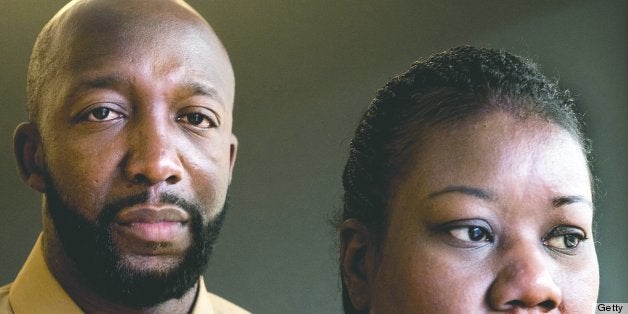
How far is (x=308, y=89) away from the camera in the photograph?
3.07m

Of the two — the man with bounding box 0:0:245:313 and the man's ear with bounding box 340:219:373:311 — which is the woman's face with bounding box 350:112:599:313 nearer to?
the man's ear with bounding box 340:219:373:311

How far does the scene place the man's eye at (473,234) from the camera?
1.13 m

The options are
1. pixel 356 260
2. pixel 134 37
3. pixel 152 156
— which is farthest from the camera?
pixel 134 37

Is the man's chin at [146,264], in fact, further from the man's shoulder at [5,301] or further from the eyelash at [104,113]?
the man's shoulder at [5,301]

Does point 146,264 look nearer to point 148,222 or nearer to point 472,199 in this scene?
point 148,222

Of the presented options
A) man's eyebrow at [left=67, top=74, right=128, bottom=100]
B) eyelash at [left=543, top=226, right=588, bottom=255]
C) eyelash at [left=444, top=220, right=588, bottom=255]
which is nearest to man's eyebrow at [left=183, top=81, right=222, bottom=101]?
man's eyebrow at [left=67, top=74, right=128, bottom=100]

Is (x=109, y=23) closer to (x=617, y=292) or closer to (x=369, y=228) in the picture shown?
(x=369, y=228)

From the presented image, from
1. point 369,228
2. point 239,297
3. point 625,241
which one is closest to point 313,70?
point 239,297

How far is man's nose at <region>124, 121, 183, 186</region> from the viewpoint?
1464 mm

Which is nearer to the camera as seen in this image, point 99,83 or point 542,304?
point 542,304

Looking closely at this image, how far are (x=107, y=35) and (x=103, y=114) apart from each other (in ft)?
0.53

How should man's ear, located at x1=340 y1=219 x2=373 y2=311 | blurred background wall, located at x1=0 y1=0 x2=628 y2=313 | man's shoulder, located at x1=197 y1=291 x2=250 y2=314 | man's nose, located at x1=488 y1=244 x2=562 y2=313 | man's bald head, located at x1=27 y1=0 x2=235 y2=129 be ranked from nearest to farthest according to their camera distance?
1. man's nose, located at x1=488 y1=244 x2=562 y2=313
2. man's ear, located at x1=340 y1=219 x2=373 y2=311
3. man's bald head, located at x1=27 y1=0 x2=235 y2=129
4. man's shoulder, located at x1=197 y1=291 x2=250 y2=314
5. blurred background wall, located at x1=0 y1=0 x2=628 y2=313

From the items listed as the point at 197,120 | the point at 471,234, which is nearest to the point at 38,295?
the point at 197,120

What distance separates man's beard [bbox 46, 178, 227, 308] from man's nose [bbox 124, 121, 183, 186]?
0.04 metres
